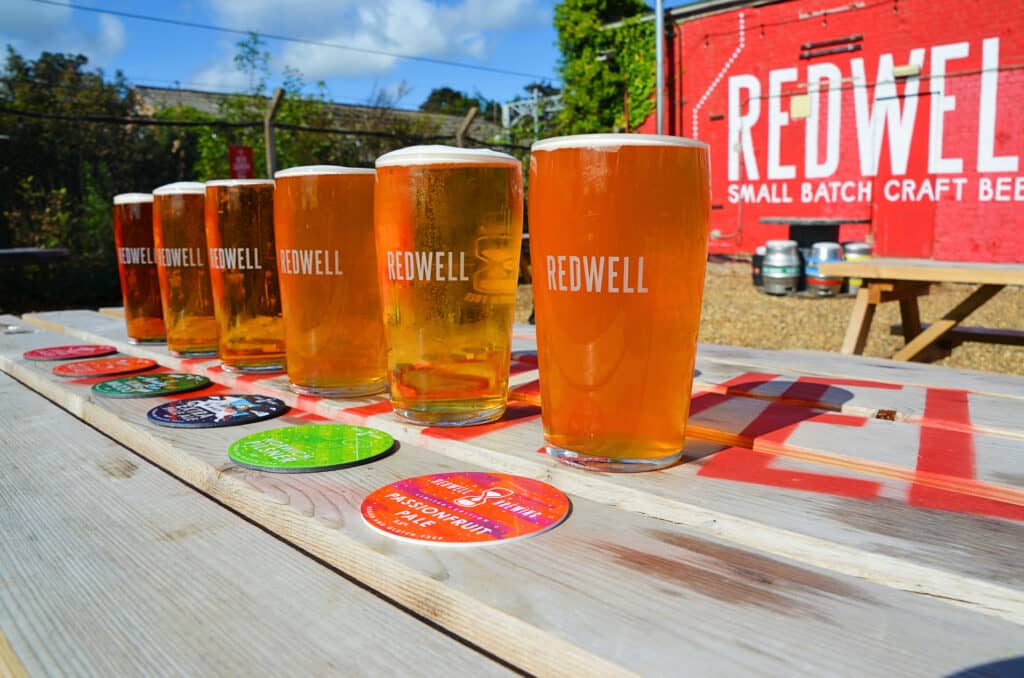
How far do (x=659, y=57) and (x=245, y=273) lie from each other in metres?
9.23

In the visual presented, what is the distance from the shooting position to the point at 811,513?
449mm

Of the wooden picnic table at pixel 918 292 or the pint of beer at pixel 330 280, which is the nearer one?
the pint of beer at pixel 330 280

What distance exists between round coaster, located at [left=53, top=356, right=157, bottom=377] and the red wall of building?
8780mm

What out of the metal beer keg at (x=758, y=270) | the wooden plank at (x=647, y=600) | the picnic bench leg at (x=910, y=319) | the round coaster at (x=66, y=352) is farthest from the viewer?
the metal beer keg at (x=758, y=270)

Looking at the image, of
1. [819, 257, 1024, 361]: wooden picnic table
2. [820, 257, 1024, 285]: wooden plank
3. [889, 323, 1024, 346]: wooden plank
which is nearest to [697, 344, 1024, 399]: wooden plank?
[820, 257, 1024, 285]: wooden plank

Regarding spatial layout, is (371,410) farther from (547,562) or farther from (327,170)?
(547,562)

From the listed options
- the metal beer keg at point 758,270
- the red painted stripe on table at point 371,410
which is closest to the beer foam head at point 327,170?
the red painted stripe on table at point 371,410

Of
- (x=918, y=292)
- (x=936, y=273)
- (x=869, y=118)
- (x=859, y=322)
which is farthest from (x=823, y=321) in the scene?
(x=869, y=118)

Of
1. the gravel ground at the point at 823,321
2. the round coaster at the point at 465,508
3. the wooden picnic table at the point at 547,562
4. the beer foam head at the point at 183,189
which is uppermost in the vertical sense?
the beer foam head at the point at 183,189

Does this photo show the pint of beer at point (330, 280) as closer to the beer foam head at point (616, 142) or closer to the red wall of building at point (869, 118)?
the beer foam head at point (616, 142)

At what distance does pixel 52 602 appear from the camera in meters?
0.39

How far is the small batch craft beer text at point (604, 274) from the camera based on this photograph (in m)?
0.53

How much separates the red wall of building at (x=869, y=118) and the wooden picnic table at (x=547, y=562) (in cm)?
862

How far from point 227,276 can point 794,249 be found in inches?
276
